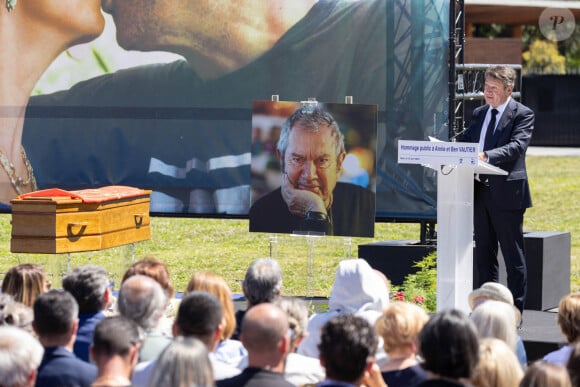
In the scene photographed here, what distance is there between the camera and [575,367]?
3.81 metres

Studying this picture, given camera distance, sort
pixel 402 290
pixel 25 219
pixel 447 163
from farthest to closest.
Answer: pixel 402 290
pixel 25 219
pixel 447 163

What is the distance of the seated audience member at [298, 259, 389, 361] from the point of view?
216 inches

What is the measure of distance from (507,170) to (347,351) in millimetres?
3967

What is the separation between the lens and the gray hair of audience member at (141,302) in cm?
Answer: 473

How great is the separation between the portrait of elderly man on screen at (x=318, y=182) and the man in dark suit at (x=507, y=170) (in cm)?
147

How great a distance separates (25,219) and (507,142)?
358 centimetres

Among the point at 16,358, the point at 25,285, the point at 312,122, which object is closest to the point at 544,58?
the point at 312,122

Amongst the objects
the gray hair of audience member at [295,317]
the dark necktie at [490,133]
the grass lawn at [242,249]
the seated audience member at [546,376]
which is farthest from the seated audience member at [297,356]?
the grass lawn at [242,249]

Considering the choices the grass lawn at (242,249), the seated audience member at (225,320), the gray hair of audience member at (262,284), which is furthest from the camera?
the grass lawn at (242,249)

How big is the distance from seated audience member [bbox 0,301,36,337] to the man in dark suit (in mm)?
3678

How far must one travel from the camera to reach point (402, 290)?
894 centimetres

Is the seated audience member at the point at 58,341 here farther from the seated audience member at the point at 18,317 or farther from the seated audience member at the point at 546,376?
the seated audience member at the point at 546,376

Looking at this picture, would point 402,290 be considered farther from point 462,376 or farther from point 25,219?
point 462,376

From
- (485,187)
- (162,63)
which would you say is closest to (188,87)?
(162,63)
